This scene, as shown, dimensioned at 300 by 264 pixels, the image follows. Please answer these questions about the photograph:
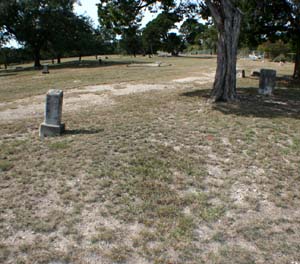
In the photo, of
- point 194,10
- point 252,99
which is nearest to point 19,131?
point 252,99

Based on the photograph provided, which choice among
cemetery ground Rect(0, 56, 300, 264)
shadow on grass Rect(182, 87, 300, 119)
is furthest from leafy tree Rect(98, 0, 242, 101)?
cemetery ground Rect(0, 56, 300, 264)

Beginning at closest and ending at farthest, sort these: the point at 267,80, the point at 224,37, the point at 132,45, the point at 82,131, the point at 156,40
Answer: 1. the point at 82,131
2. the point at 224,37
3. the point at 267,80
4. the point at 156,40
5. the point at 132,45

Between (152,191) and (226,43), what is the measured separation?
6.38 m

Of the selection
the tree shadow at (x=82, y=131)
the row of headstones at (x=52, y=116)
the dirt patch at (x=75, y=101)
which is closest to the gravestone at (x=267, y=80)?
the dirt patch at (x=75, y=101)

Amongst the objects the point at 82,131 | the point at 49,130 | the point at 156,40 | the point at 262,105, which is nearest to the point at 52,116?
the point at 49,130

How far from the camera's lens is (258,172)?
4309mm

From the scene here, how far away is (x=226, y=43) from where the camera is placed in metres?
8.61

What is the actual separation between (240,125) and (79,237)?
15.6ft

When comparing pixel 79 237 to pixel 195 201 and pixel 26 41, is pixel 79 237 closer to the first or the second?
pixel 195 201

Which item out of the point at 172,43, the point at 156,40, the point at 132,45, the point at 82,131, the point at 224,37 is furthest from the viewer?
the point at 132,45

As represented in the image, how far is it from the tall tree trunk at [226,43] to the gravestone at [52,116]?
Result: 5.05 metres

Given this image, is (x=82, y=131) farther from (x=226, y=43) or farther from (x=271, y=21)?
(x=271, y=21)

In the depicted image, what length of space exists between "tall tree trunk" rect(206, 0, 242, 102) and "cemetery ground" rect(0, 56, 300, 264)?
2.06m

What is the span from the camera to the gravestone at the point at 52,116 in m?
5.70
